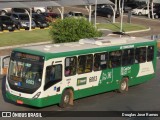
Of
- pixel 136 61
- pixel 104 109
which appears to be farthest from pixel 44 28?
pixel 104 109

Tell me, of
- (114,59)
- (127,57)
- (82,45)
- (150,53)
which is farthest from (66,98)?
(150,53)

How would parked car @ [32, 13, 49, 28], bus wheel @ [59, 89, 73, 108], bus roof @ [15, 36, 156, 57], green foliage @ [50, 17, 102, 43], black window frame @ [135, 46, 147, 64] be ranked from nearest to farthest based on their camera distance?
1. bus roof @ [15, 36, 156, 57]
2. bus wheel @ [59, 89, 73, 108]
3. black window frame @ [135, 46, 147, 64]
4. green foliage @ [50, 17, 102, 43]
5. parked car @ [32, 13, 49, 28]

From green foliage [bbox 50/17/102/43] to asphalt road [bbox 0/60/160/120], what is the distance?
260 inches

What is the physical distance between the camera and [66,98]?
65.9 feet

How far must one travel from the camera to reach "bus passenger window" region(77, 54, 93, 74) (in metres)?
20.5

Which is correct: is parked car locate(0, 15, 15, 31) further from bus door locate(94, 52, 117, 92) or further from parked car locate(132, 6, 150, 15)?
parked car locate(132, 6, 150, 15)

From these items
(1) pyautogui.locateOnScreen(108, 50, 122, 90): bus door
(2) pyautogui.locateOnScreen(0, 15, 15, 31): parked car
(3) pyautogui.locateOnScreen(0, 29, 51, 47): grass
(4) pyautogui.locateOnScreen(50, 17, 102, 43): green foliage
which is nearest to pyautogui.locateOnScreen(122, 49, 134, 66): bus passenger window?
(1) pyautogui.locateOnScreen(108, 50, 122, 90): bus door

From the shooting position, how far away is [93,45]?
21984 mm

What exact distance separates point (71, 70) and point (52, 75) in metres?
1.22

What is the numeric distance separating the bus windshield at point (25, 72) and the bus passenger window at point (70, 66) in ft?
4.60

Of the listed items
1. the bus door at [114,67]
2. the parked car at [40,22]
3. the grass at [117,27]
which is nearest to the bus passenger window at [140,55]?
the bus door at [114,67]

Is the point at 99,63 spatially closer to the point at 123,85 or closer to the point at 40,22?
the point at 123,85

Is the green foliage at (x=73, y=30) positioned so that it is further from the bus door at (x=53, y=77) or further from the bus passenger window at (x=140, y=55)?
the bus door at (x=53, y=77)

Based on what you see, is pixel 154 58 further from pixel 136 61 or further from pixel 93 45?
pixel 93 45
